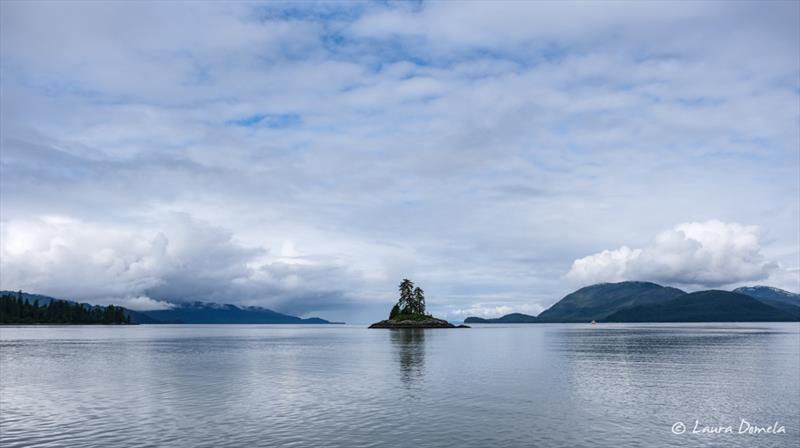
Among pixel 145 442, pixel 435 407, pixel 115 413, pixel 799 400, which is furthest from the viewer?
pixel 799 400

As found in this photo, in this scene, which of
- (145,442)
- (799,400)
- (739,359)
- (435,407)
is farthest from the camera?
(739,359)

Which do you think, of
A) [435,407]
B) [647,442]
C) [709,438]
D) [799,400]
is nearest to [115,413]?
[435,407]

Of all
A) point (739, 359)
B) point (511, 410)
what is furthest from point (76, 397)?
point (739, 359)

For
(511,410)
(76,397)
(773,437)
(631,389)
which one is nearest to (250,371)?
(76,397)

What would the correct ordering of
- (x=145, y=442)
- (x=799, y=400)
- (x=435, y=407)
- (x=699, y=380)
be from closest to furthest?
(x=145, y=442) < (x=435, y=407) < (x=799, y=400) < (x=699, y=380)

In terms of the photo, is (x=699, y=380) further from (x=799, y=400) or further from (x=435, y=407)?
(x=435, y=407)

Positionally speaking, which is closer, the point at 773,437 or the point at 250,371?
the point at 773,437

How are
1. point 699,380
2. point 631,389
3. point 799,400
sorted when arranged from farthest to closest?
1. point 699,380
2. point 631,389
3. point 799,400

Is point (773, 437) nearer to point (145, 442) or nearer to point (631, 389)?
point (631, 389)

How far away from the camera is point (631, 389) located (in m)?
64.1

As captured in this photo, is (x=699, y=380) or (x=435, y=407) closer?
(x=435, y=407)

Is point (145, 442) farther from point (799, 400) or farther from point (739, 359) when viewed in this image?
point (739, 359)

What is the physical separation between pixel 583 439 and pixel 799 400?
33.4 meters

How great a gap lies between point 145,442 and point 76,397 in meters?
25.5
